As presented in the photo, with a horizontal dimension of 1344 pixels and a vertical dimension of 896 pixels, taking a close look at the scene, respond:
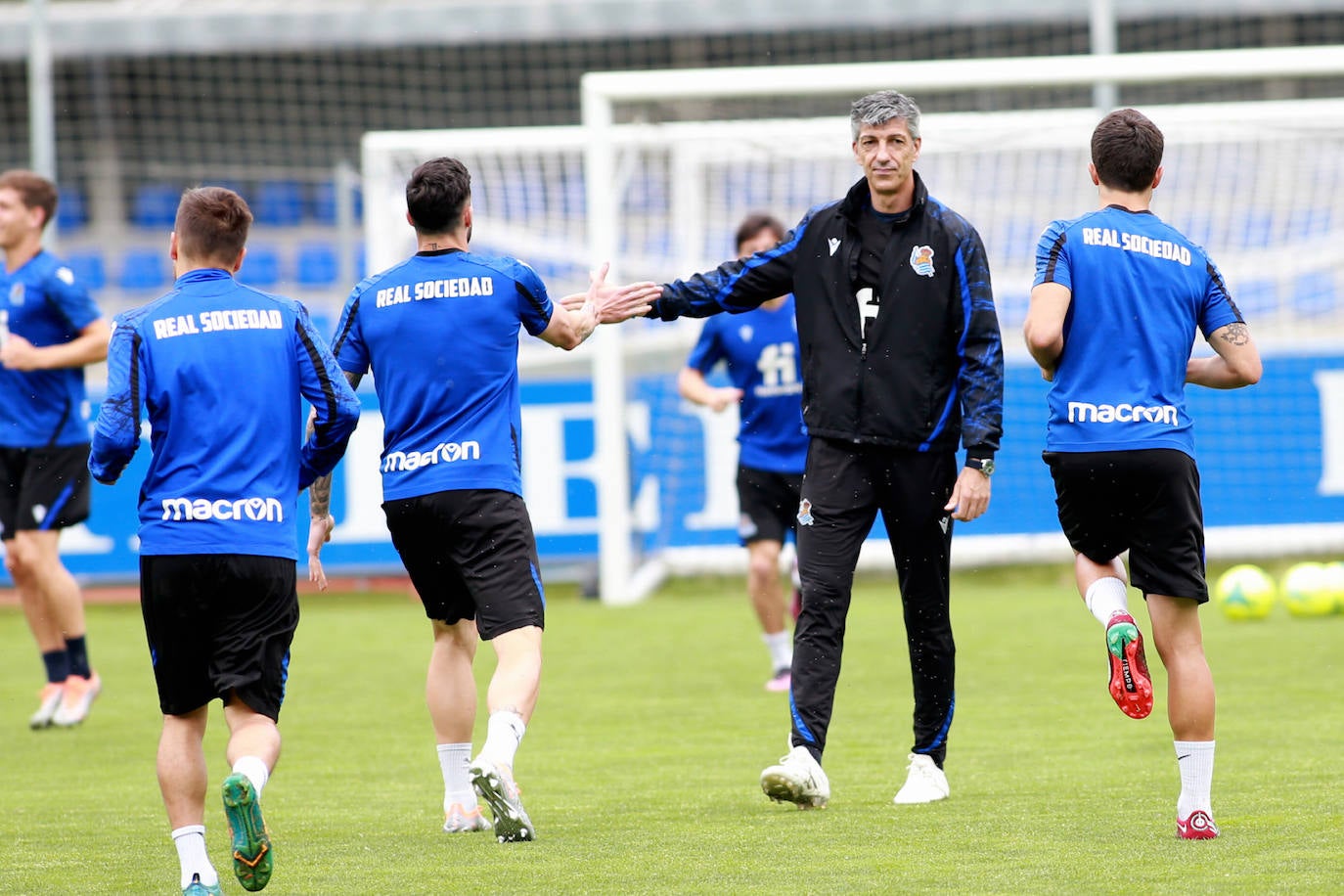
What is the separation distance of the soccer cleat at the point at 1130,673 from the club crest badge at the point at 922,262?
4.42ft

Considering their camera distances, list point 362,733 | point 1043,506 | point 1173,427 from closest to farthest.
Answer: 1. point 1173,427
2. point 362,733
3. point 1043,506

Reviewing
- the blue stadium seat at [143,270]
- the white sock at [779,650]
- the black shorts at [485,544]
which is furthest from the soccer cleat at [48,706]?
the blue stadium seat at [143,270]

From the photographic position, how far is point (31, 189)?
859 cm

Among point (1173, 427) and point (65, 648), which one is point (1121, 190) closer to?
point (1173, 427)

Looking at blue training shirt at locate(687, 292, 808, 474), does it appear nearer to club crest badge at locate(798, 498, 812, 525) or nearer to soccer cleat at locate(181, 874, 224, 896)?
club crest badge at locate(798, 498, 812, 525)

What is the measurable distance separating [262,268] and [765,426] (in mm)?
14622

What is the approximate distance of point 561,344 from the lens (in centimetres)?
561

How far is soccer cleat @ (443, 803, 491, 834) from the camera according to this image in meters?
5.57

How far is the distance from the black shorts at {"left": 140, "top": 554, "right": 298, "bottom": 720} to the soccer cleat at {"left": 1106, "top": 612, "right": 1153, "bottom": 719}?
7.33 ft

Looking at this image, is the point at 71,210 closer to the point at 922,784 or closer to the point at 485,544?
the point at 485,544

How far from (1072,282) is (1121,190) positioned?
33 centimetres

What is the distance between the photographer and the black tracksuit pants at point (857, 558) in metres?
5.71

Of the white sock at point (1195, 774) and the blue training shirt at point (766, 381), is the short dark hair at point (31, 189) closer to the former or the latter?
the blue training shirt at point (766, 381)

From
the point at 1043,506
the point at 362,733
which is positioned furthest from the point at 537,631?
the point at 1043,506
